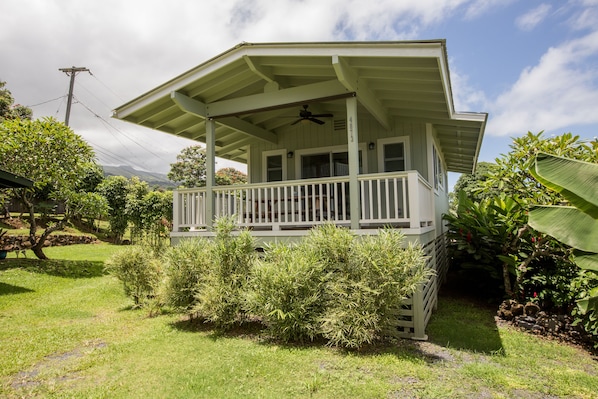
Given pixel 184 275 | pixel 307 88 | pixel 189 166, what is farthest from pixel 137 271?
pixel 189 166

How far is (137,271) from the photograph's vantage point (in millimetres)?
6863

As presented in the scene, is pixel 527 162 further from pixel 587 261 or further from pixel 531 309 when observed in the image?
pixel 587 261

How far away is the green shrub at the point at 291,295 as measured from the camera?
4699mm

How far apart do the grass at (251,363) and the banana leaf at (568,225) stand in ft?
5.60

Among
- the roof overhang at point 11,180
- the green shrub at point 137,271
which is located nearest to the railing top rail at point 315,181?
the green shrub at point 137,271

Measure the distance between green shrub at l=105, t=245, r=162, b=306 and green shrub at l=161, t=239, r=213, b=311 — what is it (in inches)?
42.1

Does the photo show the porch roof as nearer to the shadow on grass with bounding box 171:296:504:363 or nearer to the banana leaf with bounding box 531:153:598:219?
the banana leaf with bounding box 531:153:598:219

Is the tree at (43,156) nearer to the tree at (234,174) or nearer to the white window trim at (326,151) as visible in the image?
the white window trim at (326,151)

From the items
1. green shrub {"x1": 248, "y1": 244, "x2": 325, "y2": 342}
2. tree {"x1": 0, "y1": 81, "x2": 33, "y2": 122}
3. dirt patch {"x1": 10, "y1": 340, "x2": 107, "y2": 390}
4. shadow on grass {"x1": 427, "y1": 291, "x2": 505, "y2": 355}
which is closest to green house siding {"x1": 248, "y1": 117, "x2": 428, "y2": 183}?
shadow on grass {"x1": 427, "y1": 291, "x2": 505, "y2": 355}

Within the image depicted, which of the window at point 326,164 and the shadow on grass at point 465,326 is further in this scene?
the window at point 326,164

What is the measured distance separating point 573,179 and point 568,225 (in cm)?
52

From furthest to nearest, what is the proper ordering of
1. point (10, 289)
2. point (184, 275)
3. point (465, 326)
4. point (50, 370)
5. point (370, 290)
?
point (10, 289) < point (465, 326) < point (184, 275) < point (370, 290) < point (50, 370)

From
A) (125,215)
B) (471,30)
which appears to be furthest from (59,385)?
(125,215)

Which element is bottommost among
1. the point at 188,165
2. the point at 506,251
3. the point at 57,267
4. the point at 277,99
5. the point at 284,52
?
the point at 57,267
